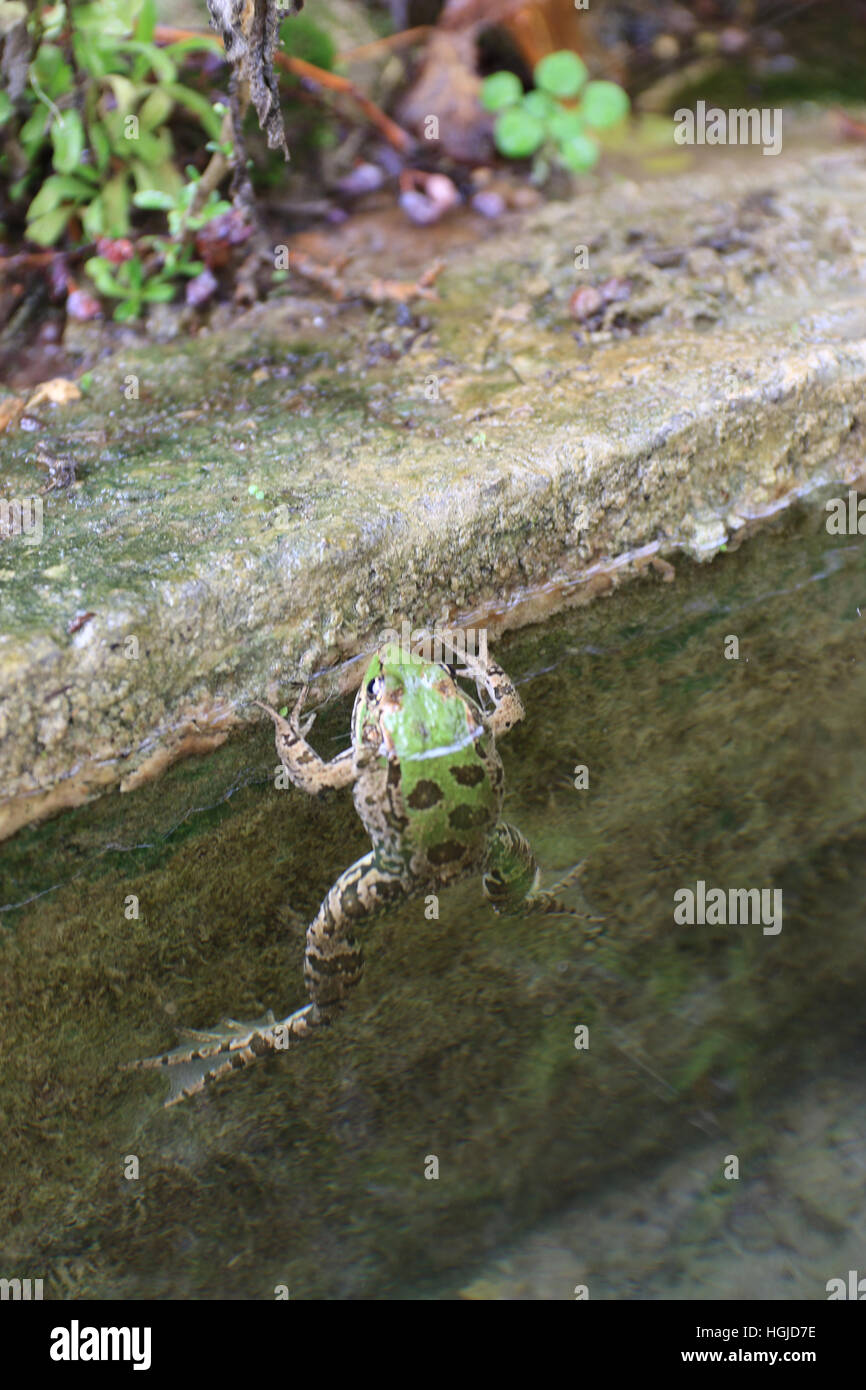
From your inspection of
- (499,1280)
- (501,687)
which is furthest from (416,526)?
(499,1280)

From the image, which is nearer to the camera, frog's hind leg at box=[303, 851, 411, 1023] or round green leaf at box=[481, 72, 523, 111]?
frog's hind leg at box=[303, 851, 411, 1023]

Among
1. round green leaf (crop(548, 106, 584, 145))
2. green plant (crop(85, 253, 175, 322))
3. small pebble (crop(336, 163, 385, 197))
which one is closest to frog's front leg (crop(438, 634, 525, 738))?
green plant (crop(85, 253, 175, 322))

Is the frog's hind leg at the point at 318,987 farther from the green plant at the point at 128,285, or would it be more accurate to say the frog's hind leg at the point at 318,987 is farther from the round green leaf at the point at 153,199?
the round green leaf at the point at 153,199

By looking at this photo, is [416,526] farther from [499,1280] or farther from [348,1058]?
[499,1280]

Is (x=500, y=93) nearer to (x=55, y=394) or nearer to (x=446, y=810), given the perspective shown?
(x=55, y=394)

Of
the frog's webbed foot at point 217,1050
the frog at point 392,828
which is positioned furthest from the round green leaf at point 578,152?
the frog's webbed foot at point 217,1050

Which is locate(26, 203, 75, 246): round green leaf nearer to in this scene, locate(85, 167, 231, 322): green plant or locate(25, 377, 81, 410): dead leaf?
locate(85, 167, 231, 322): green plant
